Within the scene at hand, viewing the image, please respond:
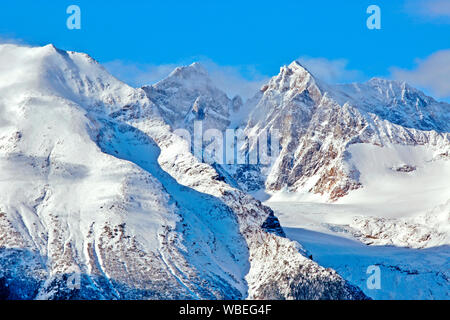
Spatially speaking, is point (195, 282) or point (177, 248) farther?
point (177, 248)

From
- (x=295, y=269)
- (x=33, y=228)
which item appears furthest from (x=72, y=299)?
(x=295, y=269)
